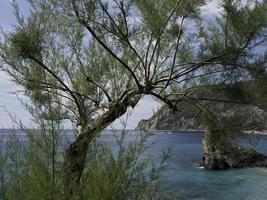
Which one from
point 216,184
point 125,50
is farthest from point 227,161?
point 125,50

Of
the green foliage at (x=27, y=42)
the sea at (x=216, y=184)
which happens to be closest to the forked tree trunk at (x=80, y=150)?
the green foliage at (x=27, y=42)

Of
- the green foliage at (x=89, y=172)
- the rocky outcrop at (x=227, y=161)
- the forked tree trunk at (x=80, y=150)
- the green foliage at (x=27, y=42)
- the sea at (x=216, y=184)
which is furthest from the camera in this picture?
the rocky outcrop at (x=227, y=161)

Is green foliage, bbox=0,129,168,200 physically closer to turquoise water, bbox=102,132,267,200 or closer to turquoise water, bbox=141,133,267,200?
turquoise water, bbox=102,132,267,200

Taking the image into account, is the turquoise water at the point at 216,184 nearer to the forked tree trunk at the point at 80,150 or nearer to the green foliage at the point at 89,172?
the forked tree trunk at the point at 80,150

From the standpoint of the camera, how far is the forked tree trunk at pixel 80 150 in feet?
15.0

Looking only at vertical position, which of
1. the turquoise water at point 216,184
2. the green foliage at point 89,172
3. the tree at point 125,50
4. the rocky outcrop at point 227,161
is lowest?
the turquoise water at point 216,184

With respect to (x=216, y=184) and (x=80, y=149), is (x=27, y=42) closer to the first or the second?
(x=80, y=149)

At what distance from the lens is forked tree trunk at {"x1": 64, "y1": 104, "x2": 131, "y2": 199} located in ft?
15.0

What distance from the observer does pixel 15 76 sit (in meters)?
6.14

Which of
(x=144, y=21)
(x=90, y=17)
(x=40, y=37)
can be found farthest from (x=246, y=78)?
(x=40, y=37)

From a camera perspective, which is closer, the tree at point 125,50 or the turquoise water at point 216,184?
the tree at point 125,50

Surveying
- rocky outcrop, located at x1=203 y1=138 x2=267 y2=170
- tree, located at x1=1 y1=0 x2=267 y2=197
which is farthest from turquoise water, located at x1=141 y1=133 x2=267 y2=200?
tree, located at x1=1 y1=0 x2=267 y2=197

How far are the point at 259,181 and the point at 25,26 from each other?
24.4m

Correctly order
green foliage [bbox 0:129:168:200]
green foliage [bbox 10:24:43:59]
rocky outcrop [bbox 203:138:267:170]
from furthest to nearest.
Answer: rocky outcrop [bbox 203:138:267:170]
green foliage [bbox 10:24:43:59]
green foliage [bbox 0:129:168:200]
